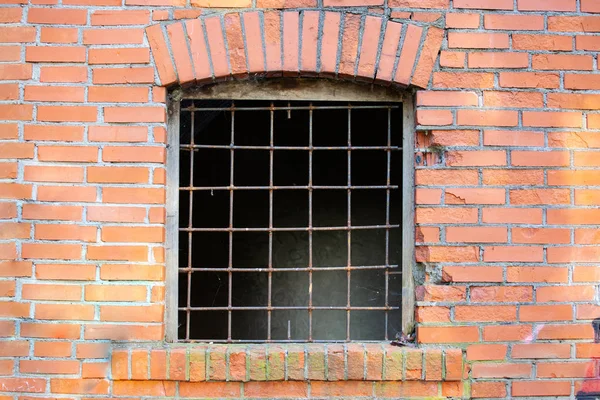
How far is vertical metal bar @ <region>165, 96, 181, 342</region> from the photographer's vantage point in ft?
8.46

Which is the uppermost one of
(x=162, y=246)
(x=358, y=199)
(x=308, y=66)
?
(x=308, y=66)

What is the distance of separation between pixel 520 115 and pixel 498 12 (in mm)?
477

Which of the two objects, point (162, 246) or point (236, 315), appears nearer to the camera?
point (162, 246)

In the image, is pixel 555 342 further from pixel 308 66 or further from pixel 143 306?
pixel 143 306

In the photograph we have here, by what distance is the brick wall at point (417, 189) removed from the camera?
2.45 metres

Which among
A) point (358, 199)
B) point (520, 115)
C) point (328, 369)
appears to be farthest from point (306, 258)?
point (520, 115)

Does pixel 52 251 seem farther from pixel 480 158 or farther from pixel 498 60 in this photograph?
pixel 498 60

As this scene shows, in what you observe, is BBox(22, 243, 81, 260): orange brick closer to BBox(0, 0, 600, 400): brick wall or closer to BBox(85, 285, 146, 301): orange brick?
BBox(0, 0, 600, 400): brick wall

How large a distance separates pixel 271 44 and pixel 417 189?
0.93 meters

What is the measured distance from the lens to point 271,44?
8.11ft

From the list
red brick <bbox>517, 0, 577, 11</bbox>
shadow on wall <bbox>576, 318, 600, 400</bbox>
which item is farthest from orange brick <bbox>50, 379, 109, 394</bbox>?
red brick <bbox>517, 0, 577, 11</bbox>

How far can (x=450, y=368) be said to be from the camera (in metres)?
2.44

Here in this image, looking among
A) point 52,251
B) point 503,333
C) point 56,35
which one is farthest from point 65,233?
point 503,333

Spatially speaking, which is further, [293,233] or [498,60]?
[293,233]
